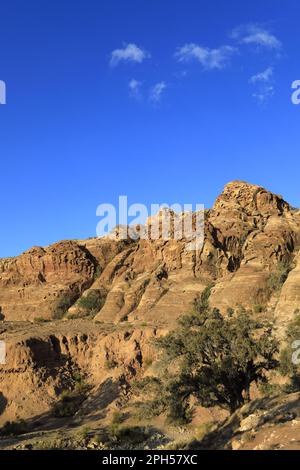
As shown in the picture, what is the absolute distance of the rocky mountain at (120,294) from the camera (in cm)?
3947

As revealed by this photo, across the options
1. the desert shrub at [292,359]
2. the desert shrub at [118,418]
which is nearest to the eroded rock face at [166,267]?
the desert shrub at [118,418]

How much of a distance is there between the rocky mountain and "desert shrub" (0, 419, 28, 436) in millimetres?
910

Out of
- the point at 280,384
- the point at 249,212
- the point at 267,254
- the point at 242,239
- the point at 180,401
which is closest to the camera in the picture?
the point at 180,401

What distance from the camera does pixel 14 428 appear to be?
34.4 metres

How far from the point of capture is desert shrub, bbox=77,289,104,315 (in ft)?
192

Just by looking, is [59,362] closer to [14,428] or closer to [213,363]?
[14,428]

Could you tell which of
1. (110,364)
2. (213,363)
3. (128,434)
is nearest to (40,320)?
(110,364)

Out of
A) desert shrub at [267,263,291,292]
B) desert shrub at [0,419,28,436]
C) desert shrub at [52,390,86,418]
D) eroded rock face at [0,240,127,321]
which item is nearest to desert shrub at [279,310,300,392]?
desert shrub at [267,263,291,292]

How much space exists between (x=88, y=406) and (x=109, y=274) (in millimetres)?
28295

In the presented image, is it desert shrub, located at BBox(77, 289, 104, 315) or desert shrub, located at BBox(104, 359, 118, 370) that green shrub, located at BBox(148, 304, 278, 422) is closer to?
desert shrub, located at BBox(104, 359, 118, 370)

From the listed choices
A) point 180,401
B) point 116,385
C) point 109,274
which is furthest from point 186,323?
point 109,274

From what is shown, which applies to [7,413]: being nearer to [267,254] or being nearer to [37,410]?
[37,410]

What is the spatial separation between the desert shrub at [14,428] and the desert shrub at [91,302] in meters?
22.8

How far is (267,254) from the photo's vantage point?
52094 mm
